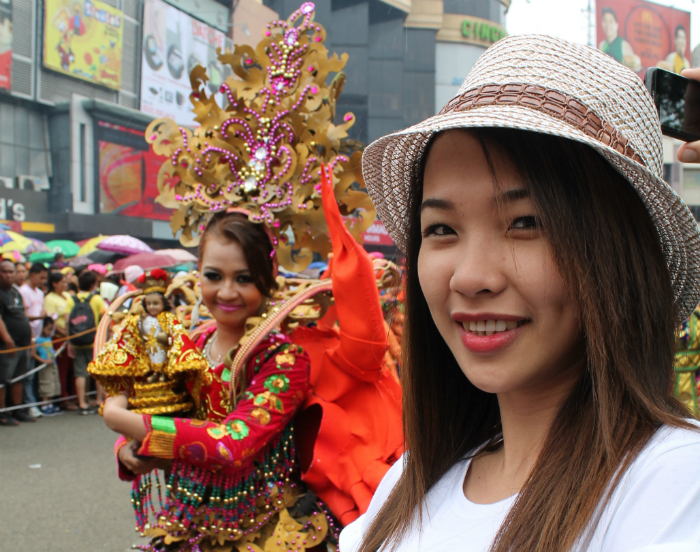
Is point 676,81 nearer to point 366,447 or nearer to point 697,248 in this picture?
point 697,248

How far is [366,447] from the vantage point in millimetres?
1930

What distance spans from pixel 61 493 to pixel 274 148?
10.6ft

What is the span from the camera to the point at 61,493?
4.09m

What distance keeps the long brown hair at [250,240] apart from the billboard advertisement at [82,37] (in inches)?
421

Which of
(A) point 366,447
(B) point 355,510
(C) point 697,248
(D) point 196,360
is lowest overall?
(B) point 355,510

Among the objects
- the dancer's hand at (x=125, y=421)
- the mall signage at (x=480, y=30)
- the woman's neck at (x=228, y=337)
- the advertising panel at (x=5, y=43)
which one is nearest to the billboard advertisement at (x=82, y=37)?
the advertising panel at (x=5, y=43)

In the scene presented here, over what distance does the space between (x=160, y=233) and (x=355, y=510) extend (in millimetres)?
14691

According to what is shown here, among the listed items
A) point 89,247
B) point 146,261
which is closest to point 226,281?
point 146,261

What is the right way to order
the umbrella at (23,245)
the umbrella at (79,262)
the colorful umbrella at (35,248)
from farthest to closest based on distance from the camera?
the umbrella at (79,262) → the colorful umbrella at (35,248) → the umbrella at (23,245)

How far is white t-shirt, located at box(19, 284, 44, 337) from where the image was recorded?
20.2 ft

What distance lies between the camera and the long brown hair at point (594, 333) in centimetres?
68

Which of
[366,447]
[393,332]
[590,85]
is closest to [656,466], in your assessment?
[590,85]

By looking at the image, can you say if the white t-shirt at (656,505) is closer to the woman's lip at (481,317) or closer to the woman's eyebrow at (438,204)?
the woman's lip at (481,317)

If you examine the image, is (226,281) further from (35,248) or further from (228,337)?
(35,248)
